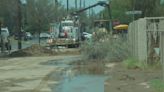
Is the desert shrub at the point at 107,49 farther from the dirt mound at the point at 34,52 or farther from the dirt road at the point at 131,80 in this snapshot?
the dirt mound at the point at 34,52

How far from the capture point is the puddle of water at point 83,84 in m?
15.9

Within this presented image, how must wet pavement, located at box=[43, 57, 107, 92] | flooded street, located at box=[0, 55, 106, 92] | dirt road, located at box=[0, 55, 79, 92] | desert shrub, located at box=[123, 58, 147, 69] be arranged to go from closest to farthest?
wet pavement, located at box=[43, 57, 107, 92]
flooded street, located at box=[0, 55, 106, 92]
dirt road, located at box=[0, 55, 79, 92]
desert shrub, located at box=[123, 58, 147, 69]

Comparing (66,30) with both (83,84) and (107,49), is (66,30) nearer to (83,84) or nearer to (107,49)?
(107,49)

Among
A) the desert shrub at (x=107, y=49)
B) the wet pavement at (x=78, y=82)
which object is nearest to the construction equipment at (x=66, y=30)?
the desert shrub at (x=107, y=49)

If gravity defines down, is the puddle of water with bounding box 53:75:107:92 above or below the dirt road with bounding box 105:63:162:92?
below

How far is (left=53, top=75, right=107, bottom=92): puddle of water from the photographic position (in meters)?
15.9

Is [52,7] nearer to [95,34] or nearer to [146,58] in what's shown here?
[95,34]

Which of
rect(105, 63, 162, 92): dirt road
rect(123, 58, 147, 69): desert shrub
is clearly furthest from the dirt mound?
rect(105, 63, 162, 92): dirt road

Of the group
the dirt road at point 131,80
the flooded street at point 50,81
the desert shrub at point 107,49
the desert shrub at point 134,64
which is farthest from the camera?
the desert shrub at point 107,49

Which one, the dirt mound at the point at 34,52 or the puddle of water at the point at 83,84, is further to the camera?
the dirt mound at the point at 34,52

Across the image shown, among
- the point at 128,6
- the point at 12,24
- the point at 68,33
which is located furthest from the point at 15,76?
the point at 12,24

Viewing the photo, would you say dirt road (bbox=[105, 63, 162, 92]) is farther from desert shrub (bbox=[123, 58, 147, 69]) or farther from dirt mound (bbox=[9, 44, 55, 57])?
dirt mound (bbox=[9, 44, 55, 57])

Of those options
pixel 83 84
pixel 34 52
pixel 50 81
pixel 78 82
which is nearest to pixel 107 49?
pixel 50 81

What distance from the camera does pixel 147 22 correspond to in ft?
73.1
